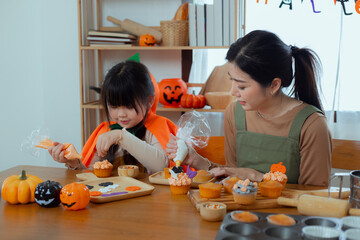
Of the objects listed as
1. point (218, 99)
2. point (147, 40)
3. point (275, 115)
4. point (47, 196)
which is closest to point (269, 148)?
point (275, 115)

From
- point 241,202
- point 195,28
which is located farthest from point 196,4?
point 241,202

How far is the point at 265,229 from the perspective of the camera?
91 centimetres

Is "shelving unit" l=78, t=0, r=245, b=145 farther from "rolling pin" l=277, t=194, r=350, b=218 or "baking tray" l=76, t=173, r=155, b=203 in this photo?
"rolling pin" l=277, t=194, r=350, b=218

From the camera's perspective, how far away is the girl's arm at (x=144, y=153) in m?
1.67

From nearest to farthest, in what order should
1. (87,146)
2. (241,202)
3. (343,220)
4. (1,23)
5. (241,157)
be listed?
(343,220) < (241,202) < (241,157) < (87,146) < (1,23)

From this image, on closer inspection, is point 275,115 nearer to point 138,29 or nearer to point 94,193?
point 94,193

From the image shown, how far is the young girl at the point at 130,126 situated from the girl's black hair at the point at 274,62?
483 mm

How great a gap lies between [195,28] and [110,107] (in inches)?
52.4

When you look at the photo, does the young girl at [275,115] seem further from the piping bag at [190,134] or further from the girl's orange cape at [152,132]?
the girl's orange cape at [152,132]

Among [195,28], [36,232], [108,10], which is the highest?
[108,10]

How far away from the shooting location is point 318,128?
1.55 meters

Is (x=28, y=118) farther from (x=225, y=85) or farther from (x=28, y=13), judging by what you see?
(x=225, y=85)

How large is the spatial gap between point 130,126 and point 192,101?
1.12 metres

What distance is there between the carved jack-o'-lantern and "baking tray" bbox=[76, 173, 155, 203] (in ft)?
5.08
